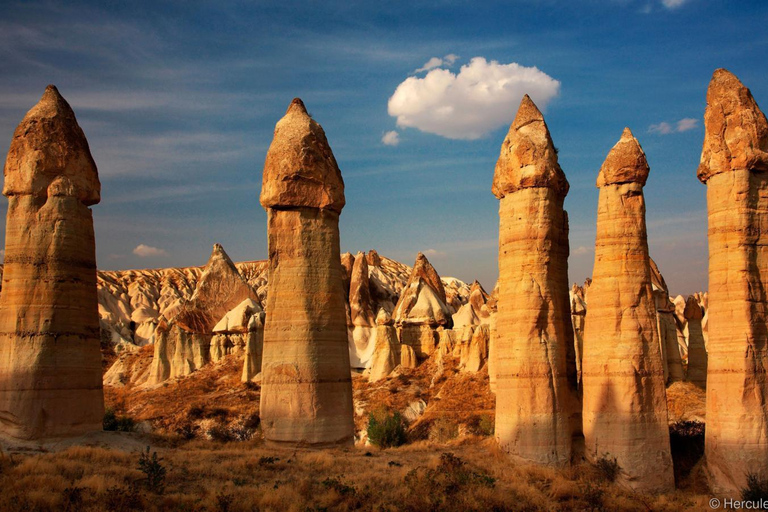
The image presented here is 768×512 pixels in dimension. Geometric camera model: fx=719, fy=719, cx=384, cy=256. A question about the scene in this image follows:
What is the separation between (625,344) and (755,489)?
13.6 ft

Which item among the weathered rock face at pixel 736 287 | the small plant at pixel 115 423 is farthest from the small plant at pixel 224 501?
the small plant at pixel 115 423

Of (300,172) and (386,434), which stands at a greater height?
(300,172)

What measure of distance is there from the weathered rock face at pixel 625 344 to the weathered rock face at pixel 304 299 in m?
6.03

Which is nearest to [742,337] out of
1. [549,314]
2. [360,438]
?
[549,314]

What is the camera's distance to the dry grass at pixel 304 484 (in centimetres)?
1274

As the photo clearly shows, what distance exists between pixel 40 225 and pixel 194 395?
19.3m

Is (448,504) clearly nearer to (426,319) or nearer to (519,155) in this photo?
(519,155)

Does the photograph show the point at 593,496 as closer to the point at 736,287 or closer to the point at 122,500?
the point at 736,287

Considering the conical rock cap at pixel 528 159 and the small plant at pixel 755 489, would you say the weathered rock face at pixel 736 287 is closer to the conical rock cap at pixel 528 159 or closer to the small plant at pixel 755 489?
the small plant at pixel 755 489

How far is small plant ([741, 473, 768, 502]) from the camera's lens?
15773 mm

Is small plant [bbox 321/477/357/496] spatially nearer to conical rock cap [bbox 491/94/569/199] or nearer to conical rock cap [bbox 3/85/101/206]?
conical rock cap [bbox 491/94/569/199]

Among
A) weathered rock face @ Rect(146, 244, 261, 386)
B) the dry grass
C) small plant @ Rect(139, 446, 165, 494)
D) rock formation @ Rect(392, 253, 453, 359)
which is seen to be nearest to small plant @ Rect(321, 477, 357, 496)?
the dry grass

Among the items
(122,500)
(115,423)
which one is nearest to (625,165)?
(122,500)

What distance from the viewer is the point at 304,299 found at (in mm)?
17578
